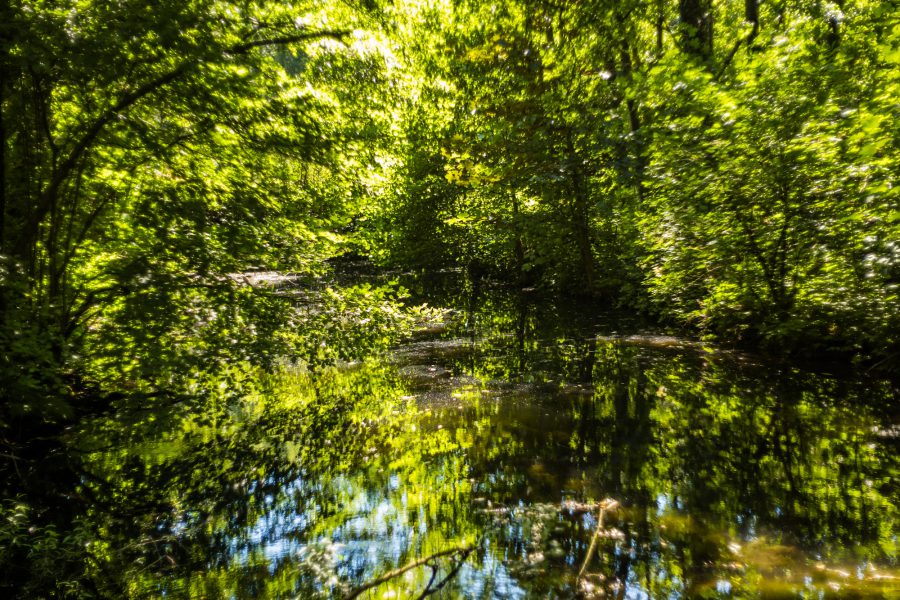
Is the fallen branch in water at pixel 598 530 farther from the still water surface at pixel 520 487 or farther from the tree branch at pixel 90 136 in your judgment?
the tree branch at pixel 90 136

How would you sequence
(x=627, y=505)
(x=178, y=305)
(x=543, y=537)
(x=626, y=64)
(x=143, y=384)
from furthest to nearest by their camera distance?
1. (x=626, y=64)
2. (x=143, y=384)
3. (x=178, y=305)
4. (x=627, y=505)
5. (x=543, y=537)

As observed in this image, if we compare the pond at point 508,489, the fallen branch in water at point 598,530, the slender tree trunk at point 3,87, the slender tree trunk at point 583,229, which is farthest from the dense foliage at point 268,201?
the slender tree trunk at point 583,229

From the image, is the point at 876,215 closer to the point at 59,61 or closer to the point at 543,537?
the point at 543,537

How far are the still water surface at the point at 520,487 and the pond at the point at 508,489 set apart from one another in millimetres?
24

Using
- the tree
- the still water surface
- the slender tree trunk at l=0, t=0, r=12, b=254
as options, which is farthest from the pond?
the slender tree trunk at l=0, t=0, r=12, b=254

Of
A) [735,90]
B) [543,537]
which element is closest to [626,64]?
[735,90]

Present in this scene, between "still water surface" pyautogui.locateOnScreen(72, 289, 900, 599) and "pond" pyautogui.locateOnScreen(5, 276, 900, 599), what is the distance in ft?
0.08

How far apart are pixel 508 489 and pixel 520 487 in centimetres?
13

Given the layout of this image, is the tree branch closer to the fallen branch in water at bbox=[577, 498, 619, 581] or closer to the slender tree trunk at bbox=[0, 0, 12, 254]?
the slender tree trunk at bbox=[0, 0, 12, 254]

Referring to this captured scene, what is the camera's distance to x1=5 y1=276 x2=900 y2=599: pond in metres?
3.42

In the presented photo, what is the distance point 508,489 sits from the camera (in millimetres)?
4672

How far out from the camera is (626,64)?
47.7 ft

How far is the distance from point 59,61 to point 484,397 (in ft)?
21.3

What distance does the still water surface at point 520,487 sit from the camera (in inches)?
135
